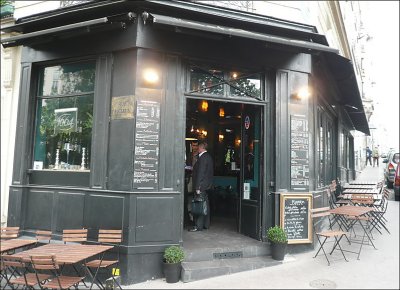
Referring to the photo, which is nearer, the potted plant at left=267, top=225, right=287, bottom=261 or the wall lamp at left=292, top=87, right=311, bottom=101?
the potted plant at left=267, top=225, right=287, bottom=261

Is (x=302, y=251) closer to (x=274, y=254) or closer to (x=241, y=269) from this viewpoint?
(x=274, y=254)

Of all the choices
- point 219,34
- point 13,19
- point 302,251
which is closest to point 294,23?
point 219,34

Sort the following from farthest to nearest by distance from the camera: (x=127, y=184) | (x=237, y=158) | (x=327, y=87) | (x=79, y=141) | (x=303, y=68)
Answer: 1. (x=237, y=158)
2. (x=327, y=87)
3. (x=303, y=68)
4. (x=79, y=141)
5. (x=127, y=184)

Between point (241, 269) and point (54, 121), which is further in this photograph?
point (54, 121)

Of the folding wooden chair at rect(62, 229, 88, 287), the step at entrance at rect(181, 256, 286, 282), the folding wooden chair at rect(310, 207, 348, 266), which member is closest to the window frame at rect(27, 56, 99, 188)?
the folding wooden chair at rect(62, 229, 88, 287)

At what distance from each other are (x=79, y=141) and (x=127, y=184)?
5.29ft

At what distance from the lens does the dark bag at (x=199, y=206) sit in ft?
24.8

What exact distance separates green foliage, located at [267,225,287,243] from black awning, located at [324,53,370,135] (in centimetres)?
405

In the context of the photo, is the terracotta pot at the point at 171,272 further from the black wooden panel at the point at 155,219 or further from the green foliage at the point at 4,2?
the green foliage at the point at 4,2

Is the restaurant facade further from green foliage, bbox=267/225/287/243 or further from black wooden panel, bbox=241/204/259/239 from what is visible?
green foliage, bbox=267/225/287/243

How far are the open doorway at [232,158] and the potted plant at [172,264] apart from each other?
208 cm

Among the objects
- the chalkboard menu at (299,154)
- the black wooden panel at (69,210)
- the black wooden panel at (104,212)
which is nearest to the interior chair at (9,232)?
the black wooden panel at (69,210)

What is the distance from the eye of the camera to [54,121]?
6.79m

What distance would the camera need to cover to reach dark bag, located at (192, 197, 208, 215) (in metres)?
7.57
